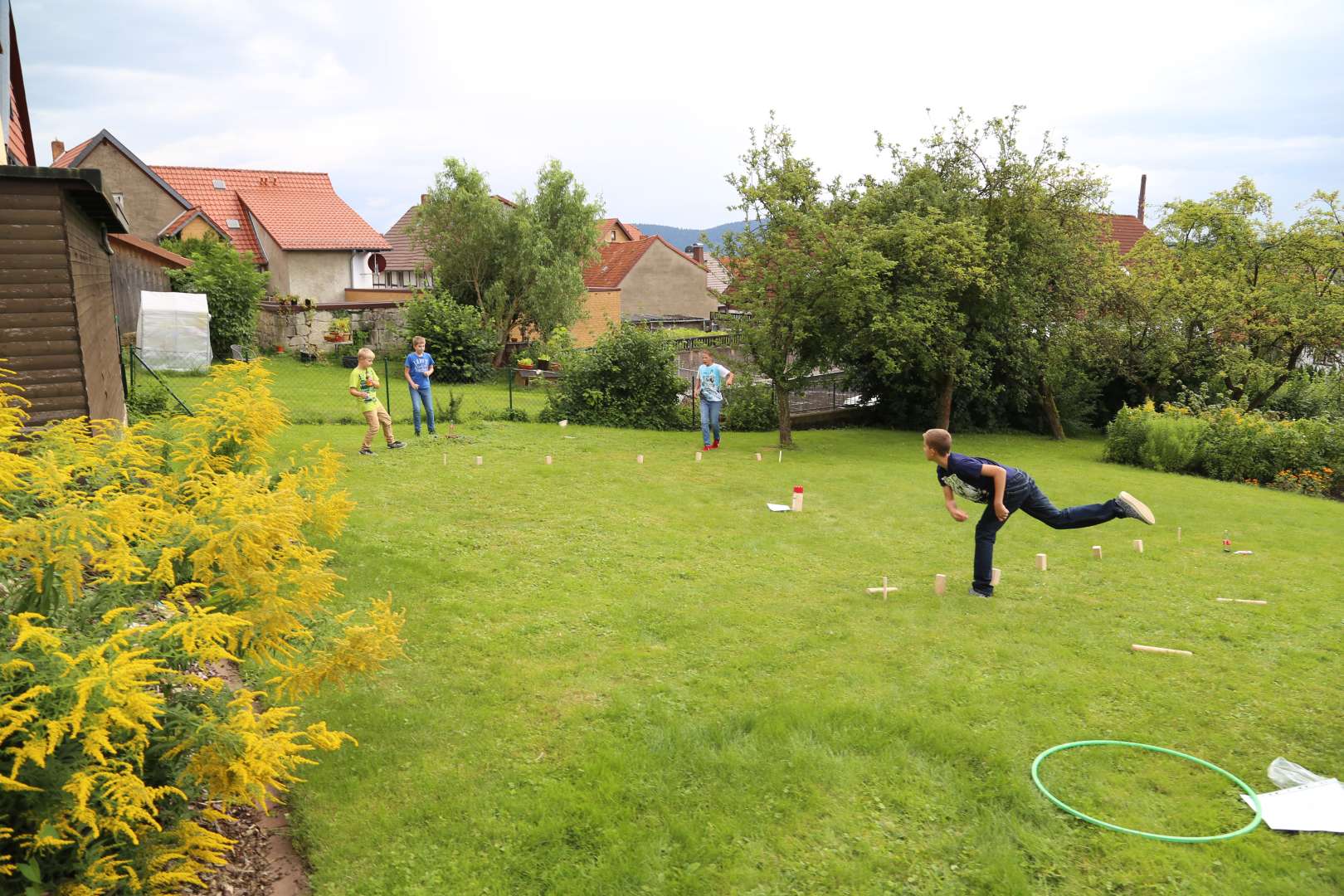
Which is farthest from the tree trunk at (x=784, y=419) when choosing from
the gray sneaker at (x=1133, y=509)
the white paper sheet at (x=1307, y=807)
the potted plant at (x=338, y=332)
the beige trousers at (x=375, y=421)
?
the potted plant at (x=338, y=332)

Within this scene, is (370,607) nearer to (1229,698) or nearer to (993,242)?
(1229,698)

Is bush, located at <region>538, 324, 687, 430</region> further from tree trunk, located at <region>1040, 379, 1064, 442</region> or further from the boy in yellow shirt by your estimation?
tree trunk, located at <region>1040, 379, 1064, 442</region>

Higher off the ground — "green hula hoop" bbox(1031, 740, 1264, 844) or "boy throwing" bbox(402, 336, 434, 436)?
"boy throwing" bbox(402, 336, 434, 436)

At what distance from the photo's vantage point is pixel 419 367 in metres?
15.1

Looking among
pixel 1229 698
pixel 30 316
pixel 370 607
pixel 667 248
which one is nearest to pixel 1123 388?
pixel 1229 698

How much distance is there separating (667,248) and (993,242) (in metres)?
34.2

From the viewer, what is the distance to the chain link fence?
55.7 ft

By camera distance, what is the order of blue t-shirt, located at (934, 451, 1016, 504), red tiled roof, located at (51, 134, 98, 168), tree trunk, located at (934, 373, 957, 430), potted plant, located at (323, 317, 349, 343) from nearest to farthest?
blue t-shirt, located at (934, 451, 1016, 504)
tree trunk, located at (934, 373, 957, 430)
potted plant, located at (323, 317, 349, 343)
red tiled roof, located at (51, 134, 98, 168)

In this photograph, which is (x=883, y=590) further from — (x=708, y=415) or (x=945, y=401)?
(x=945, y=401)

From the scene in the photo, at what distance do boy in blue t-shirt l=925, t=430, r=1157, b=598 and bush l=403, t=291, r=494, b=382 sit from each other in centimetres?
2067

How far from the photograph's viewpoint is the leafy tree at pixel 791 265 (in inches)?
647

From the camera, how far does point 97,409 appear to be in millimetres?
9656

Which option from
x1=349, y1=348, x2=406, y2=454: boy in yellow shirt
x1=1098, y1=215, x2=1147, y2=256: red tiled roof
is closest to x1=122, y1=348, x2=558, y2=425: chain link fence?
x1=349, y1=348, x2=406, y2=454: boy in yellow shirt

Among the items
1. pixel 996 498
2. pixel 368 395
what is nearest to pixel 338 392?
pixel 368 395
